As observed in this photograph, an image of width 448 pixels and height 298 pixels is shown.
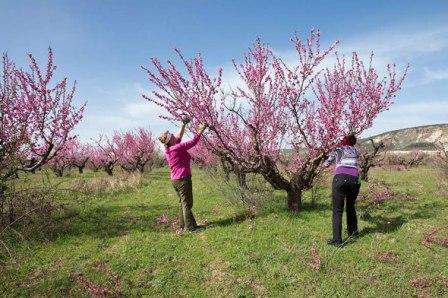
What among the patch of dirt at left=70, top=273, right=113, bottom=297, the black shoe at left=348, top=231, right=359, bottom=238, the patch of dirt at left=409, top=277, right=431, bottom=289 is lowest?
the patch of dirt at left=409, top=277, right=431, bottom=289

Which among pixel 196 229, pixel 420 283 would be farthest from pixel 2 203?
pixel 420 283

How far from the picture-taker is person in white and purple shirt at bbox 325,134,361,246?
351 inches

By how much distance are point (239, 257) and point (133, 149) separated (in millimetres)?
30404

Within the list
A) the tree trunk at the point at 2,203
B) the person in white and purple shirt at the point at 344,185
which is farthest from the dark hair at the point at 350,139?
the tree trunk at the point at 2,203

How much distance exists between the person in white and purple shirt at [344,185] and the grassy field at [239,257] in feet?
1.31

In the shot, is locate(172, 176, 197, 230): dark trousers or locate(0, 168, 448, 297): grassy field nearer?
locate(0, 168, 448, 297): grassy field

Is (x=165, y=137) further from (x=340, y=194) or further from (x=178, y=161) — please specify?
(x=340, y=194)

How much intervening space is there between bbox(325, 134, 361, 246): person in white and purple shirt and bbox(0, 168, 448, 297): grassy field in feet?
1.31

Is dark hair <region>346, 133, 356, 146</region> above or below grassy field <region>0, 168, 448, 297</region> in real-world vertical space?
above

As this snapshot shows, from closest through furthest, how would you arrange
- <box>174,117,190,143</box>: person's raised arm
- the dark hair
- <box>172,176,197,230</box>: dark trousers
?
the dark hair < <box>174,117,190,143</box>: person's raised arm < <box>172,176,197,230</box>: dark trousers

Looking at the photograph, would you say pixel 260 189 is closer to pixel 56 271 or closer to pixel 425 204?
pixel 425 204

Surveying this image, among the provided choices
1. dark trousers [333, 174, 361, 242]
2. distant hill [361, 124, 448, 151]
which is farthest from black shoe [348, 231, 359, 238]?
distant hill [361, 124, 448, 151]

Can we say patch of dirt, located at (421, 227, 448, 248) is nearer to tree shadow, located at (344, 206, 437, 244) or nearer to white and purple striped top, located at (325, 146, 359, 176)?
tree shadow, located at (344, 206, 437, 244)

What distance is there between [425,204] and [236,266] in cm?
762
